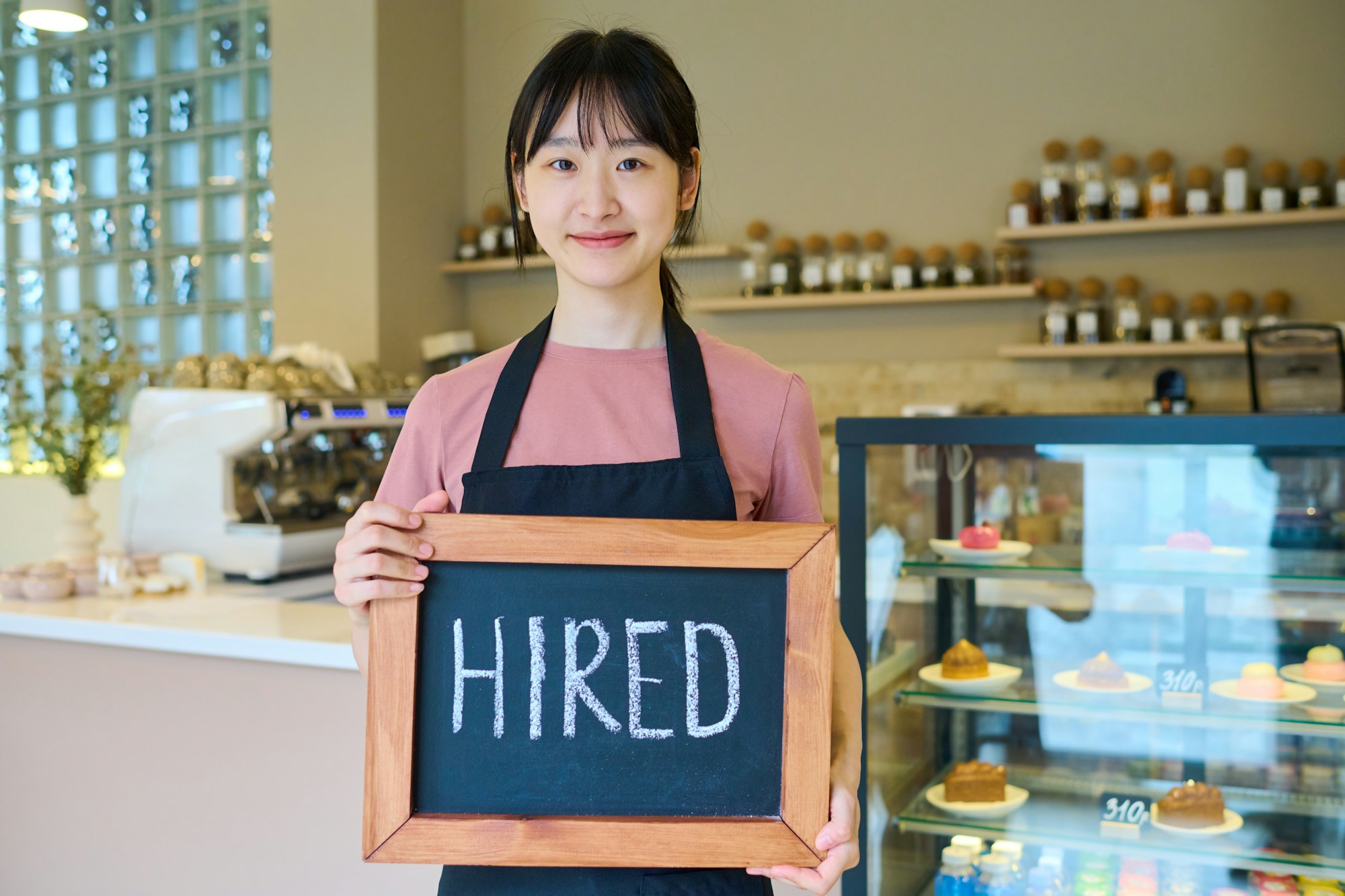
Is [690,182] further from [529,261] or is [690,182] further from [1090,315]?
[529,261]

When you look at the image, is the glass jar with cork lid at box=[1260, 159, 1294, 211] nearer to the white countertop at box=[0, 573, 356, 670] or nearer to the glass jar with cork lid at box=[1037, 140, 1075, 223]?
the glass jar with cork lid at box=[1037, 140, 1075, 223]

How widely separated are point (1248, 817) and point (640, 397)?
1281 mm

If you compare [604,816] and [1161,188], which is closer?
[604,816]

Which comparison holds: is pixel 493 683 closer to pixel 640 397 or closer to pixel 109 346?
pixel 640 397

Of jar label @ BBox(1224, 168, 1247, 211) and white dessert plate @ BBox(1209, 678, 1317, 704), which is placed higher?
jar label @ BBox(1224, 168, 1247, 211)

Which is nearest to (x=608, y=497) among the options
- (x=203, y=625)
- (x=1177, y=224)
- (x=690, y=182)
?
(x=690, y=182)

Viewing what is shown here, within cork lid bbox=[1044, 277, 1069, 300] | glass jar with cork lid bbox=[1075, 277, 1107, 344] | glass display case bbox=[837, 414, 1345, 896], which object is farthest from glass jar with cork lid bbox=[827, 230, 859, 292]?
glass display case bbox=[837, 414, 1345, 896]

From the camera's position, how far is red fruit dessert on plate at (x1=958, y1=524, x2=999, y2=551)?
71.1 inches

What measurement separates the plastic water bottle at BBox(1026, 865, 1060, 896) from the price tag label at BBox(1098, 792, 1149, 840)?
0.11 meters

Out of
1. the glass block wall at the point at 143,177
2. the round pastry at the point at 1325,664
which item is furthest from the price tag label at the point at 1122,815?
the glass block wall at the point at 143,177

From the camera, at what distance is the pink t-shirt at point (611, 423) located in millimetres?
1028

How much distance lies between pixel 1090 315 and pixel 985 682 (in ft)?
8.67

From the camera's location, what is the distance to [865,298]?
440cm

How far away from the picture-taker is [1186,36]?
13.5 ft
